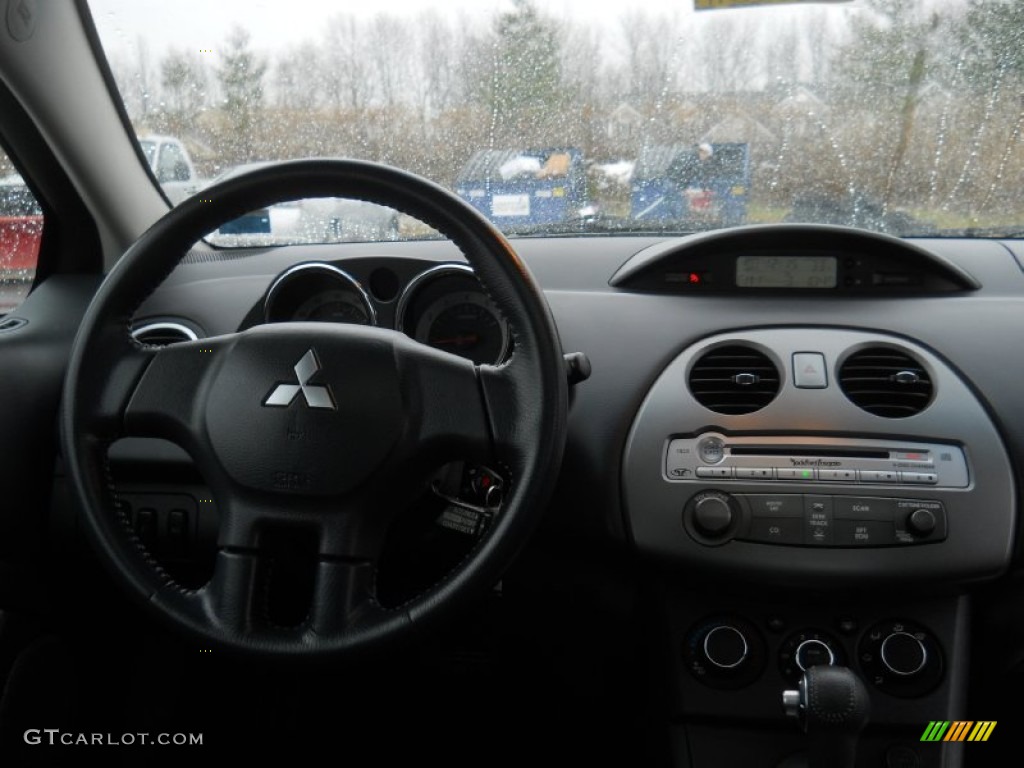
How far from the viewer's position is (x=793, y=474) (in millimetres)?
1749

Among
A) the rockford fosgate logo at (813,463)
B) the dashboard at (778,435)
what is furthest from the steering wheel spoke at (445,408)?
the rockford fosgate logo at (813,463)

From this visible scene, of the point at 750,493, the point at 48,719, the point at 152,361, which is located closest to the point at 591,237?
the point at 750,493

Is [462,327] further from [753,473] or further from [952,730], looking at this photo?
[952,730]

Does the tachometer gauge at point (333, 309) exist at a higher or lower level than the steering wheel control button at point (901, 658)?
higher

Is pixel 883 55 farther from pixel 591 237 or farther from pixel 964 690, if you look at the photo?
pixel 964 690

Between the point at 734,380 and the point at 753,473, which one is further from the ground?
the point at 734,380

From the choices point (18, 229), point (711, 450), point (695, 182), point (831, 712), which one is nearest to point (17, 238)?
point (18, 229)

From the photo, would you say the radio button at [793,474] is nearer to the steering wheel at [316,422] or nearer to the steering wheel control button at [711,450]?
the steering wheel control button at [711,450]

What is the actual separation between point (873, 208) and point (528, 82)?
31.3 inches

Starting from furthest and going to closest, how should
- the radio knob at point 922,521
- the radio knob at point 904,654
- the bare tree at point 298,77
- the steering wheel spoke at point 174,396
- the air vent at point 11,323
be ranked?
the bare tree at point 298,77, the air vent at point 11,323, the radio knob at point 904,654, the radio knob at point 922,521, the steering wheel spoke at point 174,396

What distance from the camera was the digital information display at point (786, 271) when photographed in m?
2.03

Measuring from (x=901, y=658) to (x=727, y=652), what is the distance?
319 mm

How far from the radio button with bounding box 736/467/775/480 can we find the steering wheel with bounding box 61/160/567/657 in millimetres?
511

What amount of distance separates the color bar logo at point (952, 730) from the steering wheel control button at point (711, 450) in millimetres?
647
